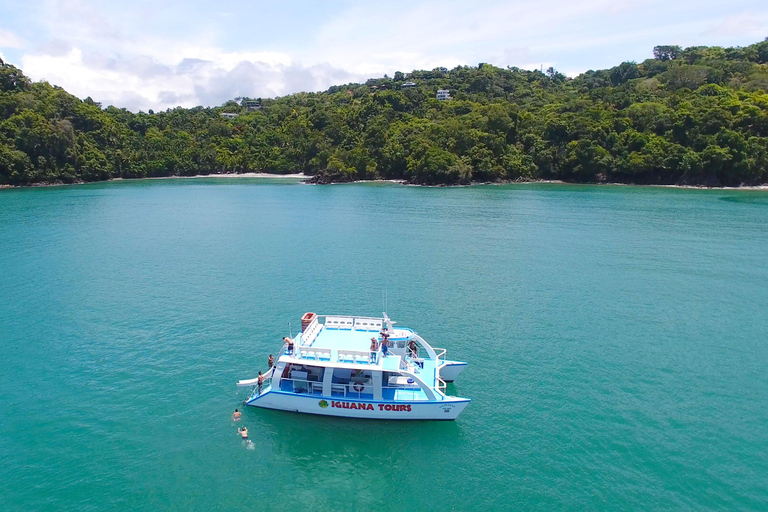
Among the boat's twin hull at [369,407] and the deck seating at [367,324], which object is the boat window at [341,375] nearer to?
the boat's twin hull at [369,407]

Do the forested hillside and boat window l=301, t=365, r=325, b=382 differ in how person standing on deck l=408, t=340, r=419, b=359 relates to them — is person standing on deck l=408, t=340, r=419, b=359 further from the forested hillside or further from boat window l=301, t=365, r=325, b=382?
the forested hillside

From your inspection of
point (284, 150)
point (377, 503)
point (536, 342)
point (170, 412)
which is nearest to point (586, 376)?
point (536, 342)

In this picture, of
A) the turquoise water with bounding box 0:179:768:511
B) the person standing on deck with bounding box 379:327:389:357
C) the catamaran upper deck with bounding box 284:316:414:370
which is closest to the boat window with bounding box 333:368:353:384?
the catamaran upper deck with bounding box 284:316:414:370

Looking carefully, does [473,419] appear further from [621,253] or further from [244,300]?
[621,253]

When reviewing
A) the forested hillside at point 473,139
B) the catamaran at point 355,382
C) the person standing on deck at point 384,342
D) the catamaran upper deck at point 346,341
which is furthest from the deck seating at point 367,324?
the forested hillside at point 473,139

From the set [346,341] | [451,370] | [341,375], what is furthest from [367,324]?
[451,370]

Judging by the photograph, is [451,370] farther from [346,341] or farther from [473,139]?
[473,139]
